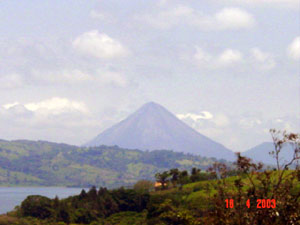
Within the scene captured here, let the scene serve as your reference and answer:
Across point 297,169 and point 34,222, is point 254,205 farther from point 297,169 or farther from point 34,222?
point 34,222

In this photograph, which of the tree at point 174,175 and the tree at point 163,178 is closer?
the tree at point 174,175

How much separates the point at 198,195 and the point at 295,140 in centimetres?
11732

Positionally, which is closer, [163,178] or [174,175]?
[174,175]

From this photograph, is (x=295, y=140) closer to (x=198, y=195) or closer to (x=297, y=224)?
(x=297, y=224)

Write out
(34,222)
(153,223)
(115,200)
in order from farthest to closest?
(115,200) → (34,222) → (153,223)

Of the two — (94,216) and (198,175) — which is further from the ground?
(198,175)

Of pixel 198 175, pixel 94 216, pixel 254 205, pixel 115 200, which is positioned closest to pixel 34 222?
pixel 94 216

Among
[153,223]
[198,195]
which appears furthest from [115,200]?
[153,223]

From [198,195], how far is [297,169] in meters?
116

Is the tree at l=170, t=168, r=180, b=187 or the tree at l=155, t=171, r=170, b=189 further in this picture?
the tree at l=155, t=171, r=170, b=189

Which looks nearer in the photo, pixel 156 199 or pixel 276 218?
pixel 276 218

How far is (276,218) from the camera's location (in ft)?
75.5

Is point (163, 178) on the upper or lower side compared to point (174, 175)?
lower

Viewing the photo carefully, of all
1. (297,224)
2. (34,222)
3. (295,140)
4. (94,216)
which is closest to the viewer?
(297,224)
